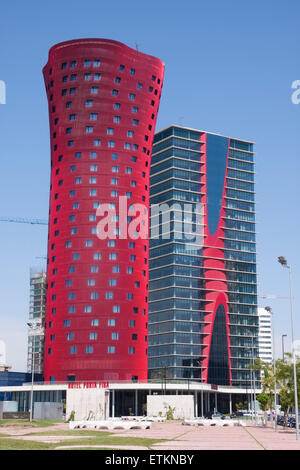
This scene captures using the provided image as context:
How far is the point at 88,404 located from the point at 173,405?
18806 mm

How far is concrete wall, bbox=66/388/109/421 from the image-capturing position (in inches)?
3433

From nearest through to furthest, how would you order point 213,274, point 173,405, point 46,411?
point 46,411 < point 173,405 < point 213,274

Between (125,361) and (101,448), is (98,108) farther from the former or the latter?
(101,448)

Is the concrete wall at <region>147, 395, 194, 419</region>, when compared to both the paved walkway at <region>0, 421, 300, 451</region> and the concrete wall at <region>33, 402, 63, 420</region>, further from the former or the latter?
the paved walkway at <region>0, 421, 300, 451</region>

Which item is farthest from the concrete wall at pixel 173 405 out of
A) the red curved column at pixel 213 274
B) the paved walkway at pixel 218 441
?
the red curved column at pixel 213 274

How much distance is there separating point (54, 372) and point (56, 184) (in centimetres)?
3831

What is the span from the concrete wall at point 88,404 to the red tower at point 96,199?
2776 cm

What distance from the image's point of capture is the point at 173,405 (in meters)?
101

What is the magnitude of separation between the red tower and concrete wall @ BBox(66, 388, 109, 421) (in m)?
27.8

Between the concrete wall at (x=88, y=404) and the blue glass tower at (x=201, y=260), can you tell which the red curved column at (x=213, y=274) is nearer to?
the blue glass tower at (x=201, y=260)

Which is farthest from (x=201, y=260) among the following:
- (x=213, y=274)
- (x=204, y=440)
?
(x=204, y=440)

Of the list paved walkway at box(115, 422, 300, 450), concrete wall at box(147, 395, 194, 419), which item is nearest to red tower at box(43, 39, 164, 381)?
concrete wall at box(147, 395, 194, 419)

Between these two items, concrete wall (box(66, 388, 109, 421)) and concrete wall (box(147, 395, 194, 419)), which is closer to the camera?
concrete wall (box(66, 388, 109, 421))

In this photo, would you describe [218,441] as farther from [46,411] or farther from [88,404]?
[46,411]
